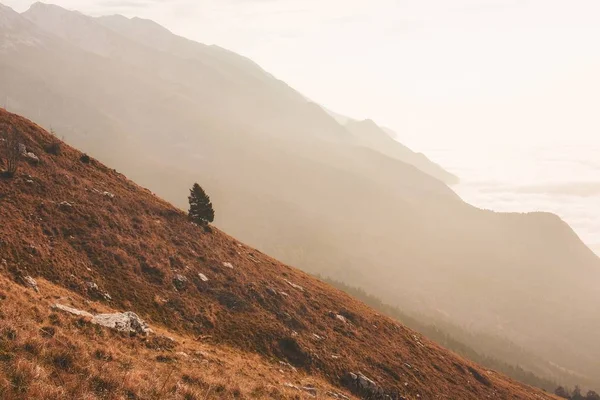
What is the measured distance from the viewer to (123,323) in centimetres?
2567

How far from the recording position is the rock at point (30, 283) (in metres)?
26.3

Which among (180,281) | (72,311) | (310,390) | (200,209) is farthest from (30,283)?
(200,209)

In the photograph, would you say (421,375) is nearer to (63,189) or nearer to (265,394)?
(265,394)

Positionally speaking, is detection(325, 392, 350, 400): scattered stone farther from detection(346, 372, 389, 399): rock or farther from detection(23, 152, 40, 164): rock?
detection(23, 152, 40, 164): rock

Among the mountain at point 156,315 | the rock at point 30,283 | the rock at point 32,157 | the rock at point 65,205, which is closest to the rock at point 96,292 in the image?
the mountain at point 156,315

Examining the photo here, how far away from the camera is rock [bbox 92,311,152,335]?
80.6 ft

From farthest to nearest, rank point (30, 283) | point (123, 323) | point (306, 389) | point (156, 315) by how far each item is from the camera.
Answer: point (156, 315) → point (306, 389) → point (30, 283) → point (123, 323)

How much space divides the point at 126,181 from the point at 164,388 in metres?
49.0

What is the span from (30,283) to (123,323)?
27.3ft

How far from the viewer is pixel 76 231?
126 feet

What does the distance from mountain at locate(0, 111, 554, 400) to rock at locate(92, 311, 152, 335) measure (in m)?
0.23

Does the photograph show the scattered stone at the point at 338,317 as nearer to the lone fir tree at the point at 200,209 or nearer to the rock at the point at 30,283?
the lone fir tree at the point at 200,209

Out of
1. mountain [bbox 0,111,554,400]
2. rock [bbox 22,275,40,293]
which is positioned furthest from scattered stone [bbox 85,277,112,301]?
rock [bbox 22,275,40,293]

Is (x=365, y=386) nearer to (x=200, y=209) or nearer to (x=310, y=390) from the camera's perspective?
(x=310, y=390)
